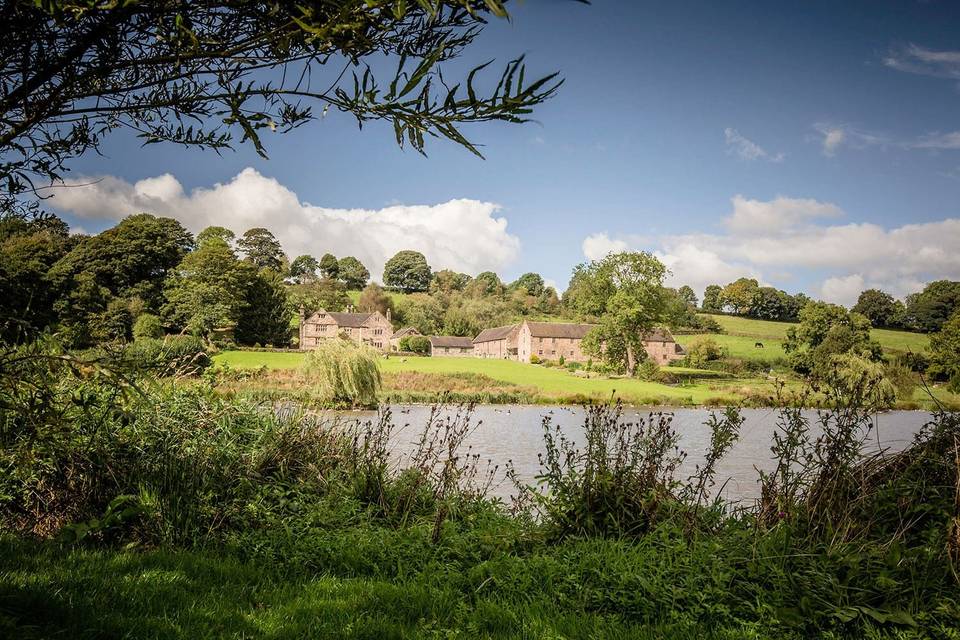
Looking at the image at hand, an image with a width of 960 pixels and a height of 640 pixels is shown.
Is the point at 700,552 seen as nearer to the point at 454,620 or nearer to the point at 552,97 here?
the point at 454,620

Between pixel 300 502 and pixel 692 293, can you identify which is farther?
pixel 692 293

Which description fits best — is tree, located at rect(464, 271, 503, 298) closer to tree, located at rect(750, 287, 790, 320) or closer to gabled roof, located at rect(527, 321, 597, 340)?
gabled roof, located at rect(527, 321, 597, 340)

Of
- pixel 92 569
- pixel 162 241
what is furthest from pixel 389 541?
pixel 162 241

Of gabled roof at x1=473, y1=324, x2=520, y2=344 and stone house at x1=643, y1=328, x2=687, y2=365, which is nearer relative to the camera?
stone house at x1=643, y1=328, x2=687, y2=365

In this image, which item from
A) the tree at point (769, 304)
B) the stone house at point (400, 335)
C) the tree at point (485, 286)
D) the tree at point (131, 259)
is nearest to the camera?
the tree at point (131, 259)

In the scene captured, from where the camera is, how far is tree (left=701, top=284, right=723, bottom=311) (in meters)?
99.6

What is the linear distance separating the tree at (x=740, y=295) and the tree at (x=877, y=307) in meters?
37.1

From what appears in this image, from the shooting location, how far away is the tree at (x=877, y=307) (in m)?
51.1

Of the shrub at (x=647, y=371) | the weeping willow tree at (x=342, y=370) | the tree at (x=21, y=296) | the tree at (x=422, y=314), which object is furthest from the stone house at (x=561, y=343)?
the tree at (x=21, y=296)

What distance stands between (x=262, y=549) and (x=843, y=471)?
497 centimetres

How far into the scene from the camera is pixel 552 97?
6.82ft

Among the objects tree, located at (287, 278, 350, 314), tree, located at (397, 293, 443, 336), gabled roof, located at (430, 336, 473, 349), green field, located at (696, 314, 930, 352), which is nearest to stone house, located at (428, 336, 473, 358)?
gabled roof, located at (430, 336, 473, 349)

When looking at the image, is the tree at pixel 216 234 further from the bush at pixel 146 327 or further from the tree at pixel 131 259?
the bush at pixel 146 327

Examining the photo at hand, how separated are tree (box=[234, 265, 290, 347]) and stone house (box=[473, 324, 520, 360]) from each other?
1200 inches
